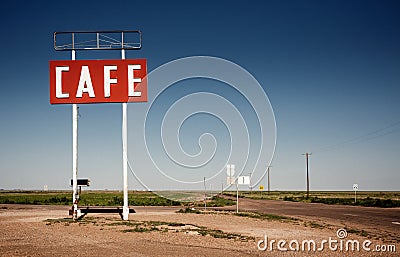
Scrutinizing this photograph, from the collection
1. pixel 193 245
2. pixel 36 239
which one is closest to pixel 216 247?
pixel 193 245

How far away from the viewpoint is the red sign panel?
23094 mm

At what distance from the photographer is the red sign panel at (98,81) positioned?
75.8 ft

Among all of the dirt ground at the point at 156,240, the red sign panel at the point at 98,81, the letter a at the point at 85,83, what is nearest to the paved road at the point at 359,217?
the dirt ground at the point at 156,240

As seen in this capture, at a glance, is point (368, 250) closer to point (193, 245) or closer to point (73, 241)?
point (193, 245)

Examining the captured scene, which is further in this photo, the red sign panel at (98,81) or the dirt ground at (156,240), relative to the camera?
the red sign panel at (98,81)

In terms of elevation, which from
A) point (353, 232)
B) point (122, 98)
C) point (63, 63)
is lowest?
point (353, 232)

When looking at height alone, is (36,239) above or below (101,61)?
below

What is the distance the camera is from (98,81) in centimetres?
2317

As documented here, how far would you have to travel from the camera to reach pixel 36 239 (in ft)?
52.7

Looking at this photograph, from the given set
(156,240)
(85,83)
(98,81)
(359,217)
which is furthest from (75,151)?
(359,217)

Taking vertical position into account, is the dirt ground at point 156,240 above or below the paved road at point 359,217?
above

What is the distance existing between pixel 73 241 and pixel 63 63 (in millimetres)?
10827

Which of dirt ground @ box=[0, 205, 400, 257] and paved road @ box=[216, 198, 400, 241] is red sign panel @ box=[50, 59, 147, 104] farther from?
paved road @ box=[216, 198, 400, 241]

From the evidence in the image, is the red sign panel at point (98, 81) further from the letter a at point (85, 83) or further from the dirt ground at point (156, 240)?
the dirt ground at point (156, 240)
